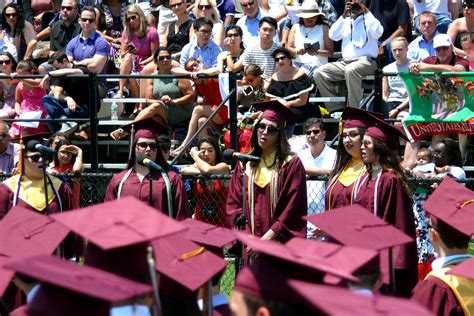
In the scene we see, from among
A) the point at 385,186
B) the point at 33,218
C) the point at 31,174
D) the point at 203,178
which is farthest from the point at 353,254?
the point at 203,178

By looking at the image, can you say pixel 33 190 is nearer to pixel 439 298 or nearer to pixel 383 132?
pixel 383 132

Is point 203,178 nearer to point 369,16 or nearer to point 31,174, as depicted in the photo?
point 31,174

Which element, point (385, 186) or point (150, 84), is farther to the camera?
point (150, 84)

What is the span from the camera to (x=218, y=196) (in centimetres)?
1154

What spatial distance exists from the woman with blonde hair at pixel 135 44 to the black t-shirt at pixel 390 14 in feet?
8.90

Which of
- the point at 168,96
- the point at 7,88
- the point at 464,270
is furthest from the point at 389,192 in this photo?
the point at 7,88

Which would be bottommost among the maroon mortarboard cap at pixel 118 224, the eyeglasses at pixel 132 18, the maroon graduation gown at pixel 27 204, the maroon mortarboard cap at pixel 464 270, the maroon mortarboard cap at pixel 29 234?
the maroon graduation gown at pixel 27 204

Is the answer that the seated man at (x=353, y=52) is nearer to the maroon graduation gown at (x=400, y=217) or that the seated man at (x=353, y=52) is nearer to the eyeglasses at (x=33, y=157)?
the maroon graduation gown at (x=400, y=217)

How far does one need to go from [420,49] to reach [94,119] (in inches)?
147

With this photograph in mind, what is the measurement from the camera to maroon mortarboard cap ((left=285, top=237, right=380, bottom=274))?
17.6 feet

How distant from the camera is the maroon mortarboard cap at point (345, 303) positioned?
14.6 ft

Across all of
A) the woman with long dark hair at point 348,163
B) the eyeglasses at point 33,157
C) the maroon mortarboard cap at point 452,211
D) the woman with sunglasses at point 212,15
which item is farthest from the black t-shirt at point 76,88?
the maroon mortarboard cap at point 452,211

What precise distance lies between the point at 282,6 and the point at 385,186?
666 cm

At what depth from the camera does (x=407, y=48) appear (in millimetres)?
13602
